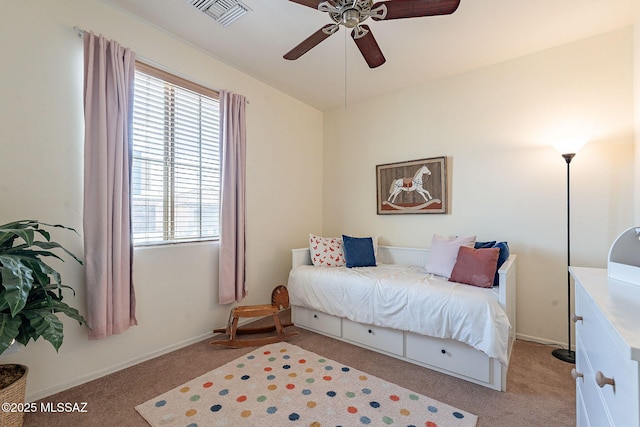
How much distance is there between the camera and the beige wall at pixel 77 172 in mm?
1726

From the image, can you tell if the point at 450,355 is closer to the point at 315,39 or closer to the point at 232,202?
the point at 232,202

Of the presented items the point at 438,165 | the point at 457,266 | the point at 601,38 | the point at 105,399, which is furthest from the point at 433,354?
the point at 601,38

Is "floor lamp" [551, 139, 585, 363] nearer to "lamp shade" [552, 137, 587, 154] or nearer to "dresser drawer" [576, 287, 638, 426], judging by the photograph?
"lamp shade" [552, 137, 587, 154]

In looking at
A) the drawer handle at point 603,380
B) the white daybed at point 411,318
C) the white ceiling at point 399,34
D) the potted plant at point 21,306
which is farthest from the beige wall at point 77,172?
the drawer handle at point 603,380

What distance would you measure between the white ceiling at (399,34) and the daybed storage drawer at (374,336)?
248 centimetres

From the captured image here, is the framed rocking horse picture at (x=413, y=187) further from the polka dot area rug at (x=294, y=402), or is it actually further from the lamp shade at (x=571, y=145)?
the polka dot area rug at (x=294, y=402)

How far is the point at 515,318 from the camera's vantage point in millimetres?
2688

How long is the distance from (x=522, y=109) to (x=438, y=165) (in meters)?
0.88

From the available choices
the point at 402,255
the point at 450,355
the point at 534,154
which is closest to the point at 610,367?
the point at 450,355

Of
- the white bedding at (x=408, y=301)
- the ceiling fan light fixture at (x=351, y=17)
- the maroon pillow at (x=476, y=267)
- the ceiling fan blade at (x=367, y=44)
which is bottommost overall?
the white bedding at (x=408, y=301)

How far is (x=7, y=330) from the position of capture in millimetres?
1243

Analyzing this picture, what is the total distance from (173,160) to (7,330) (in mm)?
1580

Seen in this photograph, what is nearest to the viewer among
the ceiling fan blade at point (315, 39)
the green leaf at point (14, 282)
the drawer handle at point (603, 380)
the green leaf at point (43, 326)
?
the drawer handle at point (603, 380)

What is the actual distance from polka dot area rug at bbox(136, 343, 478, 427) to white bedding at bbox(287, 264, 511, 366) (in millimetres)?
450
